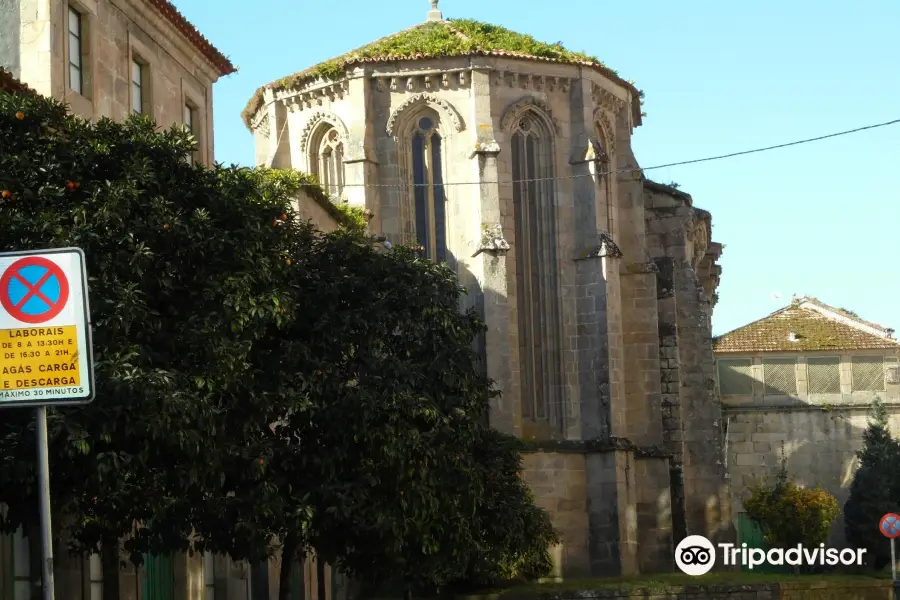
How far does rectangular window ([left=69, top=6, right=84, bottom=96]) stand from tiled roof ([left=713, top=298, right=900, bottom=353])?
3654 cm

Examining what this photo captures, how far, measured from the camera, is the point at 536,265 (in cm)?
4766

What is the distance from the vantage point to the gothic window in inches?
1857

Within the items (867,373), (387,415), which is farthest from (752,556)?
(387,415)

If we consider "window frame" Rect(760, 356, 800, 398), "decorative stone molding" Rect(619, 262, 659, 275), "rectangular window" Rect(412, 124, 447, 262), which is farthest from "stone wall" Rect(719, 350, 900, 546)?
"rectangular window" Rect(412, 124, 447, 262)

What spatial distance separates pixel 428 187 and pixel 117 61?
1945cm

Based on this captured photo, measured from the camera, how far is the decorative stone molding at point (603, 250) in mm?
47188

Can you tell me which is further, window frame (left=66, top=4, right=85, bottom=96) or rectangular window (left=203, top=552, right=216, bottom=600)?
rectangular window (left=203, top=552, right=216, bottom=600)

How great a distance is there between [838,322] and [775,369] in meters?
3.57

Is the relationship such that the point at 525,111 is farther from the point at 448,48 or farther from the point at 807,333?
the point at 807,333

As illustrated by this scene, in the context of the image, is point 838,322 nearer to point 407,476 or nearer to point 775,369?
point 775,369

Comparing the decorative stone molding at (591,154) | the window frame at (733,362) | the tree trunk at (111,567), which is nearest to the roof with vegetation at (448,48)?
the decorative stone molding at (591,154)

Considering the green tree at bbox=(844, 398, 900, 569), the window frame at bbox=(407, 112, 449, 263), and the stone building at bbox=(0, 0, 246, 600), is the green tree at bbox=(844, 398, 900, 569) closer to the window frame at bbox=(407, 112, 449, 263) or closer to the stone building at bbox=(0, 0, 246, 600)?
the window frame at bbox=(407, 112, 449, 263)

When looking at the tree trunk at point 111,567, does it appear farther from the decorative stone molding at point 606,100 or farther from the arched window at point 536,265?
the decorative stone molding at point 606,100

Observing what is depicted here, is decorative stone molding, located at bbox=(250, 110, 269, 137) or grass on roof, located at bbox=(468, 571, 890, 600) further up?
decorative stone molding, located at bbox=(250, 110, 269, 137)
